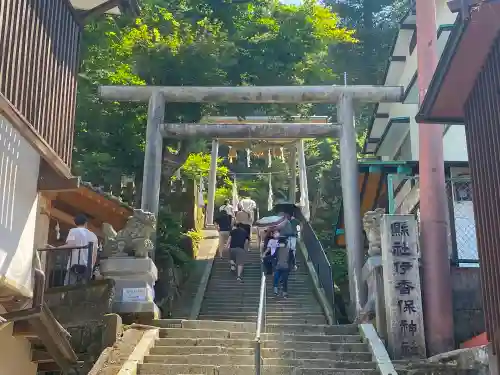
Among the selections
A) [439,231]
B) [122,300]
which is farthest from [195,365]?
[439,231]

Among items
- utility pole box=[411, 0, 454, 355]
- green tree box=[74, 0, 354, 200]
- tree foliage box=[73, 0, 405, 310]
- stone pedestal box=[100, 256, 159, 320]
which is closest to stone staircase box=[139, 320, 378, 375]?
stone pedestal box=[100, 256, 159, 320]

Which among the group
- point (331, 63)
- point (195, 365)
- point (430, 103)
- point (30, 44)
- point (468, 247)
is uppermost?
point (331, 63)

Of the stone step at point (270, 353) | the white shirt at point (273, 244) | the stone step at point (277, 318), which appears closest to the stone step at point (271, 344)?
the stone step at point (270, 353)

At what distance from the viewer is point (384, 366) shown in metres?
9.71

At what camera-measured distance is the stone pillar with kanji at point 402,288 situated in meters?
10.8

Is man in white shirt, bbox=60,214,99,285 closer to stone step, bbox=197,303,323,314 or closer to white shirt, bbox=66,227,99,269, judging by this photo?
white shirt, bbox=66,227,99,269

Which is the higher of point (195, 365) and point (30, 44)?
point (30, 44)

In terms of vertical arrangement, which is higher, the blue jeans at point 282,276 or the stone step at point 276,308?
the blue jeans at point 282,276

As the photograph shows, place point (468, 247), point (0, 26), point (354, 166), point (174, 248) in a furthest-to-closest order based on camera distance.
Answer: point (174, 248) → point (354, 166) → point (468, 247) → point (0, 26)

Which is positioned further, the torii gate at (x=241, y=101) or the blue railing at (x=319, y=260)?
the torii gate at (x=241, y=101)

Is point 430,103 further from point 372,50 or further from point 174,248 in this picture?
point 372,50

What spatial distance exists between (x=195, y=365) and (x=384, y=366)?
2.92m

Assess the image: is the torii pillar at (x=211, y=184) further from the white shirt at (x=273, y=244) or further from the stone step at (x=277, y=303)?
the stone step at (x=277, y=303)

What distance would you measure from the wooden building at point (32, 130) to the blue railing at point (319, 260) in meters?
6.45
